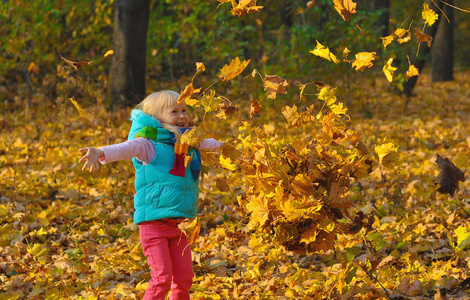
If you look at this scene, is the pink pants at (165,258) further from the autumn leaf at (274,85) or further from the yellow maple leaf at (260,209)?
the autumn leaf at (274,85)

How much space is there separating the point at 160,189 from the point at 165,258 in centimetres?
35

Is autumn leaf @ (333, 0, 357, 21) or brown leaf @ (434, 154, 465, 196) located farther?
brown leaf @ (434, 154, 465, 196)

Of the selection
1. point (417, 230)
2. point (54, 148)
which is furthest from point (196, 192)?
point (54, 148)

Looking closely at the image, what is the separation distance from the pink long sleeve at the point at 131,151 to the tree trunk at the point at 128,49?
17.8ft

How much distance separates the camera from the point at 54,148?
6207 millimetres

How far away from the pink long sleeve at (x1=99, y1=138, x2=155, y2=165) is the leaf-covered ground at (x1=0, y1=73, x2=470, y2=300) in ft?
1.91

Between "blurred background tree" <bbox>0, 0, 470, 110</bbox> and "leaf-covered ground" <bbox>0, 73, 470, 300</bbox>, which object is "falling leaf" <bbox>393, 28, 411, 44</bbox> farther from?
"blurred background tree" <bbox>0, 0, 470, 110</bbox>

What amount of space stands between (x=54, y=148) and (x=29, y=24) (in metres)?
3.39

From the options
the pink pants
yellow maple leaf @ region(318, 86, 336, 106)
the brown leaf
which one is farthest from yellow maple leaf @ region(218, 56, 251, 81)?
the brown leaf

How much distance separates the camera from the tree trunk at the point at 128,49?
7895 millimetres

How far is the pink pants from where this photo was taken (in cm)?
260

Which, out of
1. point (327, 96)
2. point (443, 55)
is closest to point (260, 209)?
point (327, 96)

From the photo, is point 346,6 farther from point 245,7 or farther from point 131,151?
point 131,151

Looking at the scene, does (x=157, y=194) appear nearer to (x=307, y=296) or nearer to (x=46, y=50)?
(x=307, y=296)
